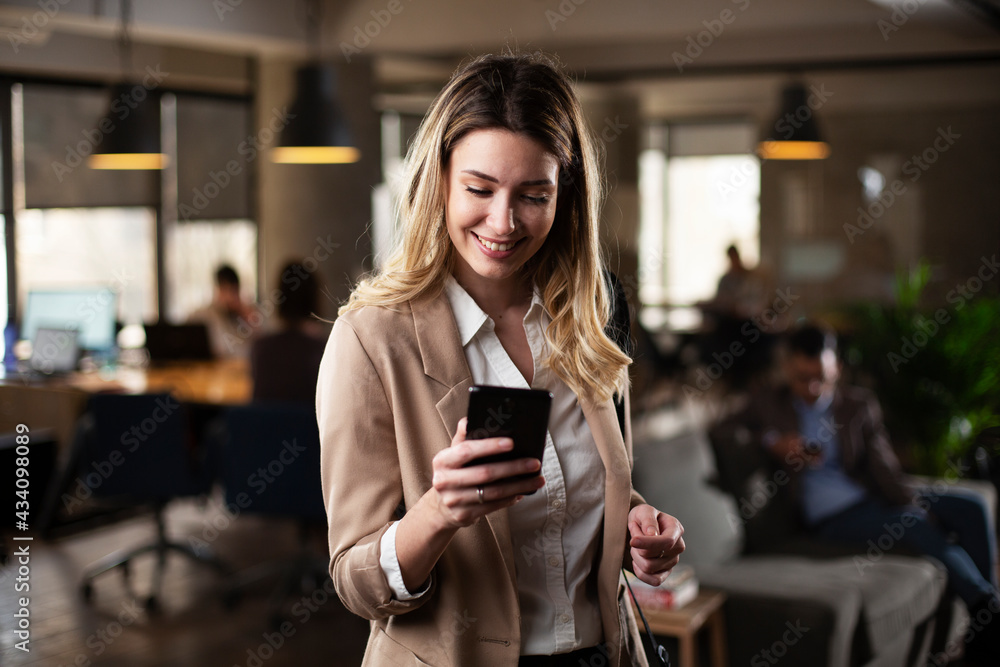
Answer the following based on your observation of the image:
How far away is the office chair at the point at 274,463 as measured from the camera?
3.85 m

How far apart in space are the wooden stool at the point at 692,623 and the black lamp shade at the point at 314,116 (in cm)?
321

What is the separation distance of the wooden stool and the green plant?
9.07ft

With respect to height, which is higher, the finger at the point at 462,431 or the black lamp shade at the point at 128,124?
the black lamp shade at the point at 128,124

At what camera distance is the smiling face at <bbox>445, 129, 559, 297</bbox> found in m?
1.16

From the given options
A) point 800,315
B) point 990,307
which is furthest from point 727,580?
point 800,315

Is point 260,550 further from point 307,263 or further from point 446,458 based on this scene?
point 446,458

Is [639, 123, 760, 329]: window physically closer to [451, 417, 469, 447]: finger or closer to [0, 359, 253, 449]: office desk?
[0, 359, 253, 449]: office desk

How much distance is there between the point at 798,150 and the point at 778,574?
457cm

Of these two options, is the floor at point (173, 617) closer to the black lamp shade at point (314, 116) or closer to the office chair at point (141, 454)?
the office chair at point (141, 454)

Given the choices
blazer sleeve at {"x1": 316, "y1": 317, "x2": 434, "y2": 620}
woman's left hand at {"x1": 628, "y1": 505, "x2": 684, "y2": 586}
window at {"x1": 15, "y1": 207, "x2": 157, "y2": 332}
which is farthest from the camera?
window at {"x1": 15, "y1": 207, "x2": 157, "y2": 332}

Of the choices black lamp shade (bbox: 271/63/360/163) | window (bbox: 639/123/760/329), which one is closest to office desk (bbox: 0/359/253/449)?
black lamp shade (bbox: 271/63/360/163)

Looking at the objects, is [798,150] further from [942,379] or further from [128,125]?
[128,125]

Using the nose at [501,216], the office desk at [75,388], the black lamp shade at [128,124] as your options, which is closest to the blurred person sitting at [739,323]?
the office desk at [75,388]

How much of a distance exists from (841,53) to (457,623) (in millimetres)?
6960
